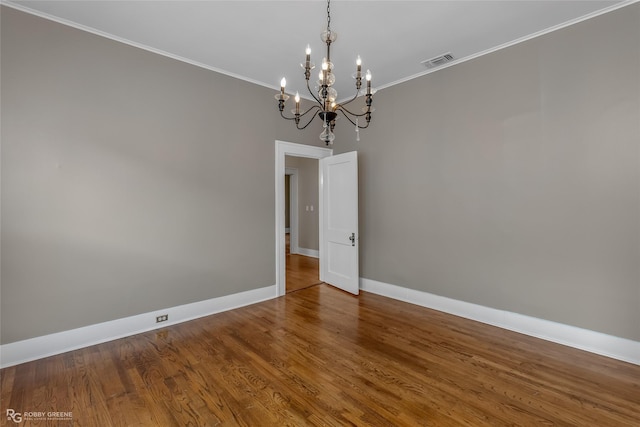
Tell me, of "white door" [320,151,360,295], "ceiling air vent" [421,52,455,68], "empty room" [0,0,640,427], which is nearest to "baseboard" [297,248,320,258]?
"white door" [320,151,360,295]

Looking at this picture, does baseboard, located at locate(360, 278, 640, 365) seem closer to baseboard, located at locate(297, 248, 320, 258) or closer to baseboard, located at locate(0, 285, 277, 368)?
baseboard, located at locate(0, 285, 277, 368)

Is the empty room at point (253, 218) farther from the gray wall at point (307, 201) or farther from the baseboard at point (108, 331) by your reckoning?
the gray wall at point (307, 201)

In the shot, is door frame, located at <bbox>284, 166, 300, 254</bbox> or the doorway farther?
door frame, located at <bbox>284, 166, 300, 254</bbox>

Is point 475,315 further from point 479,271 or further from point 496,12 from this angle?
point 496,12

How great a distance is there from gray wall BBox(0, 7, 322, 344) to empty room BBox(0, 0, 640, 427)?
2 cm

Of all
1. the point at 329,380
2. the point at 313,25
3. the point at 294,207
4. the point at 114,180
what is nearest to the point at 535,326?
the point at 329,380

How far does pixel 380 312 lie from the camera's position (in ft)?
12.3

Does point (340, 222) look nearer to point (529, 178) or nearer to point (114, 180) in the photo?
point (529, 178)

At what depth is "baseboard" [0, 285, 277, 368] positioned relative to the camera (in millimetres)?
2578

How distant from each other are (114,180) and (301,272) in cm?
369

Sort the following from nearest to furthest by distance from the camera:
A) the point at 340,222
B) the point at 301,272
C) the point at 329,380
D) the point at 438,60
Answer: the point at 329,380
the point at 438,60
the point at 340,222
the point at 301,272

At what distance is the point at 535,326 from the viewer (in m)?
3.06

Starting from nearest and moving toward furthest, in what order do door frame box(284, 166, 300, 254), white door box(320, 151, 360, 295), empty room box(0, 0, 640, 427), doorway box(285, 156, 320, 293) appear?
empty room box(0, 0, 640, 427)
white door box(320, 151, 360, 295)
doorway box(285, 156, 320, 293)
door frame box(284, 166, 300, 254)

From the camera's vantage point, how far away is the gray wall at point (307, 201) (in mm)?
7340
